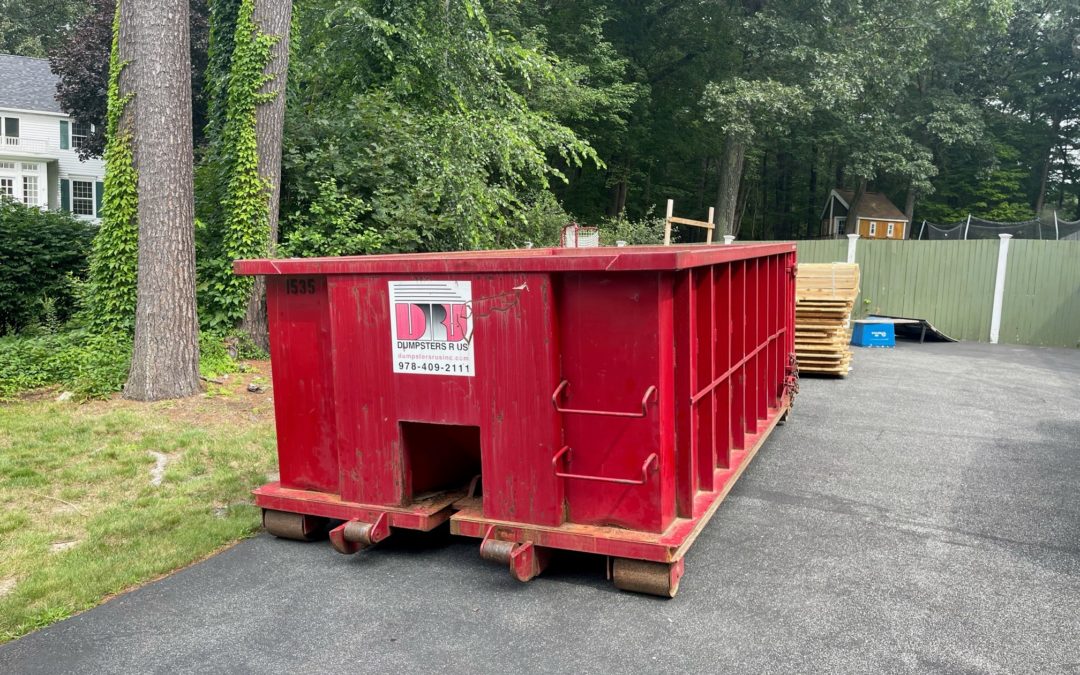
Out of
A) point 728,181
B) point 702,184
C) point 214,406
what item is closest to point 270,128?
point 214,406

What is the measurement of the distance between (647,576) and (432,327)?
172cm

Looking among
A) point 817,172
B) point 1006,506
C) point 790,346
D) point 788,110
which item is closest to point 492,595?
point 1006,506

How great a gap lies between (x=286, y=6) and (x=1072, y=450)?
1065 cm

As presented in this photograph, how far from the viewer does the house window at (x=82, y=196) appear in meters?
34.6

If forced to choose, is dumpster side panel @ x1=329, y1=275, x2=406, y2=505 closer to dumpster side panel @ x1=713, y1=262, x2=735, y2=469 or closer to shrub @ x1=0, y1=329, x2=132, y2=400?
dumpster side panel @ x1=713, y1=262, x2=735, y2=469

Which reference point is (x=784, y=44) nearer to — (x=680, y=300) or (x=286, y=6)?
(x=286, y=6)

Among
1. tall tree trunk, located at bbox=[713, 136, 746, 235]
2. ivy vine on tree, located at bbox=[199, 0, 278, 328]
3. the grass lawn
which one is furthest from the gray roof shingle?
the grass lawn

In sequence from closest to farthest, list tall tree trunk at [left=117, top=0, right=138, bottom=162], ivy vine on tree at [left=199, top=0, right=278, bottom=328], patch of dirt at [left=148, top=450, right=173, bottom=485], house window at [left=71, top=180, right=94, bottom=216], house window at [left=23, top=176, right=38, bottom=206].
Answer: patch of dirt at [left=148, top=450, right=173, bottom=485], tall tree trunk at [left=117, top=0, right=138, bottom=162], ivy vine on tree at [left=199, top=0, right=278, bottom=328], house window at [left=23, top=176, right=38, bottom=206], house window at [left=71, top=180, right=94, bottom=216]

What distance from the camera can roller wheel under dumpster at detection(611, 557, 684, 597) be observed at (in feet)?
13.0

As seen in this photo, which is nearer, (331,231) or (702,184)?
(331,231)

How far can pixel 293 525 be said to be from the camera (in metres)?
4.85

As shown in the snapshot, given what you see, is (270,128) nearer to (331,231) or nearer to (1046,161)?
(331,231)

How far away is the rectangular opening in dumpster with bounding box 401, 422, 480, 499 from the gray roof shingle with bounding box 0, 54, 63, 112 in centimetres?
3652

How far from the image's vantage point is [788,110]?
23422mm
